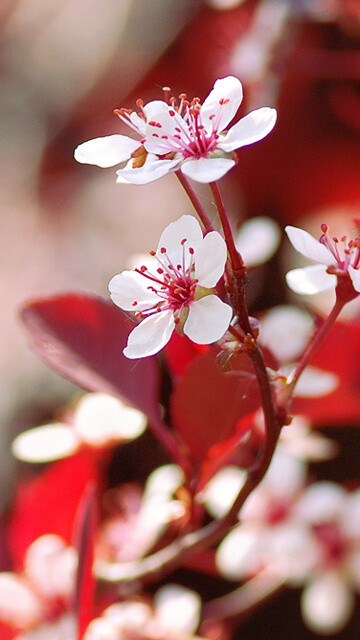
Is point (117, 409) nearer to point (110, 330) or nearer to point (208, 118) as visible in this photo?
point (110, 330)

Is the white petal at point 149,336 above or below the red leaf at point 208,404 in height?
above

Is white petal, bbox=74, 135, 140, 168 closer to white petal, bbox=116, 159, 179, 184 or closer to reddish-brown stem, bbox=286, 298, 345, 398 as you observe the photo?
white petal, bbox=116, 159, 179, 184

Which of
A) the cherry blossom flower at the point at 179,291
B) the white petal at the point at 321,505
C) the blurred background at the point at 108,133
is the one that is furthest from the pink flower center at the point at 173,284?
the blurred background at the point at 108,133

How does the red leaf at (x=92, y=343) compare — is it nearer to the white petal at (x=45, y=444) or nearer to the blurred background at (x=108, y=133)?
the white petal at (x=45, y=444)

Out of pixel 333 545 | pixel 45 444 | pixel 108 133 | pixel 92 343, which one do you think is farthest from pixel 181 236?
pixel 108 133

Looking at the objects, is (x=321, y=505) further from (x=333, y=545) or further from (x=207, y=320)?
(x=207, y=320)
